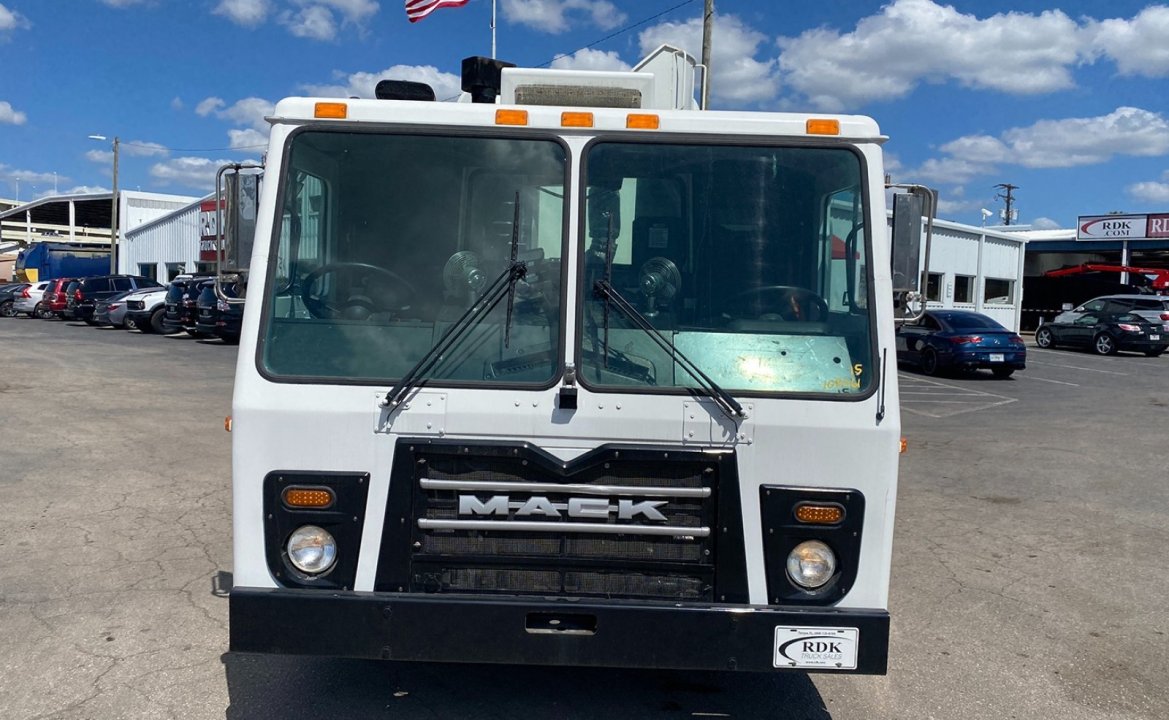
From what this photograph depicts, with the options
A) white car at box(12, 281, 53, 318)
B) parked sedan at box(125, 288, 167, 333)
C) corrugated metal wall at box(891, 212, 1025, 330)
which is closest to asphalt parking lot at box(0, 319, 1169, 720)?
parked sedan at box(125, 288, 167, 333)

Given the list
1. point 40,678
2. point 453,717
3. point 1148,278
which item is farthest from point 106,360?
point 1148,278

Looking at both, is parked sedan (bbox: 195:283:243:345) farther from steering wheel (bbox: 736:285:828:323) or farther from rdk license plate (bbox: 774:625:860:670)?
rdk license plate (bbox: 774:625:860:670)

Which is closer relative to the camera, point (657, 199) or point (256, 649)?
point (256, 649)

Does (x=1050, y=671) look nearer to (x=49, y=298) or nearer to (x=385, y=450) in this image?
(x=385, y=450)

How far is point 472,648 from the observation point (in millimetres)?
3492

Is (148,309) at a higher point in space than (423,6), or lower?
lower

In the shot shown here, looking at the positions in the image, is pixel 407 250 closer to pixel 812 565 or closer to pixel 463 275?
pixel 463 275

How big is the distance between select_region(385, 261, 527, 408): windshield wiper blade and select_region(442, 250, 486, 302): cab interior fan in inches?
2.3

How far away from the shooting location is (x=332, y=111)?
151 inches

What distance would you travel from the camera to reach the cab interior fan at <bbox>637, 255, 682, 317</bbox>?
12.5 ft

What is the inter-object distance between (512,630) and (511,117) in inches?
73.1

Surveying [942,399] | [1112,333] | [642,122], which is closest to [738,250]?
[642,122]

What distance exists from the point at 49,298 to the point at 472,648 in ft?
132

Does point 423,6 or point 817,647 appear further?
point 423,6
